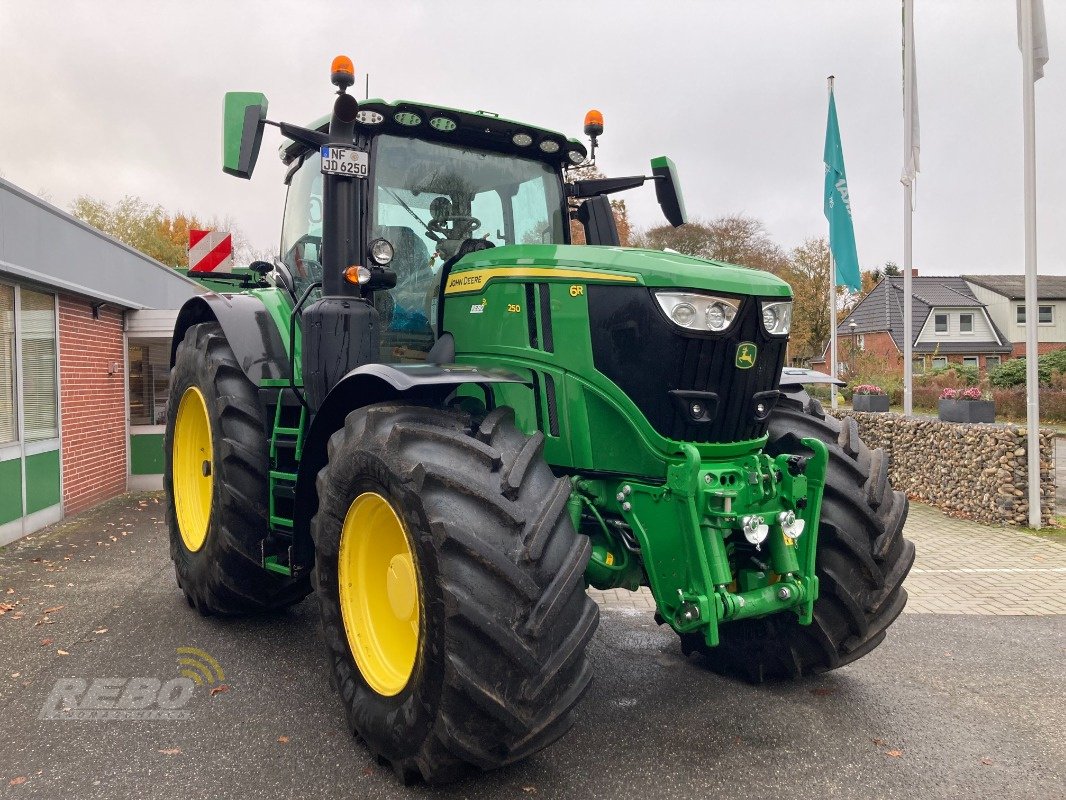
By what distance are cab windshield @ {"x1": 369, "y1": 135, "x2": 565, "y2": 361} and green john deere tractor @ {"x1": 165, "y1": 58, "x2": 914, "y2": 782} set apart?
11 mm

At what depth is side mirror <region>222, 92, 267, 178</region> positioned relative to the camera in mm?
3598

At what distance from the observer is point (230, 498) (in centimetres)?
433

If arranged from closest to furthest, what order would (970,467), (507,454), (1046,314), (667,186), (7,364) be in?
(507,454) → (667,186) → (7,364) → (970,467) → (1046,314)

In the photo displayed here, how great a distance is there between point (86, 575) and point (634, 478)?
15.8 feet

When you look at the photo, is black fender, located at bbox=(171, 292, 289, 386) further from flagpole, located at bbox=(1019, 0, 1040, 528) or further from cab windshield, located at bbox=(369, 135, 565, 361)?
flagpole, located at bbox=(1019, 0, 1040, 528)

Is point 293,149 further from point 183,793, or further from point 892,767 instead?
point 892,767

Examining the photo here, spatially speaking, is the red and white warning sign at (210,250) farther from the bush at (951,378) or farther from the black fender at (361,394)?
the bush at (951,378)

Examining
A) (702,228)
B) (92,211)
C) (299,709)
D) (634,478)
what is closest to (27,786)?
(299,709)

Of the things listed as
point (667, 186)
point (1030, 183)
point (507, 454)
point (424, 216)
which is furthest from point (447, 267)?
point (1030, 183)

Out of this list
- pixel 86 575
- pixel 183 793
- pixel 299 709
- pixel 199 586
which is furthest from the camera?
pixel 86 575

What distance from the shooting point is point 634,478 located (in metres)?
3.28

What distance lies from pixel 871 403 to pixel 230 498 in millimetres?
10765

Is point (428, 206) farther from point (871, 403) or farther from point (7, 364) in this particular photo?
point (871, 403)

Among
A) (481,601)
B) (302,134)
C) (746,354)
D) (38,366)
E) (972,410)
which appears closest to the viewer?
(481,601)
